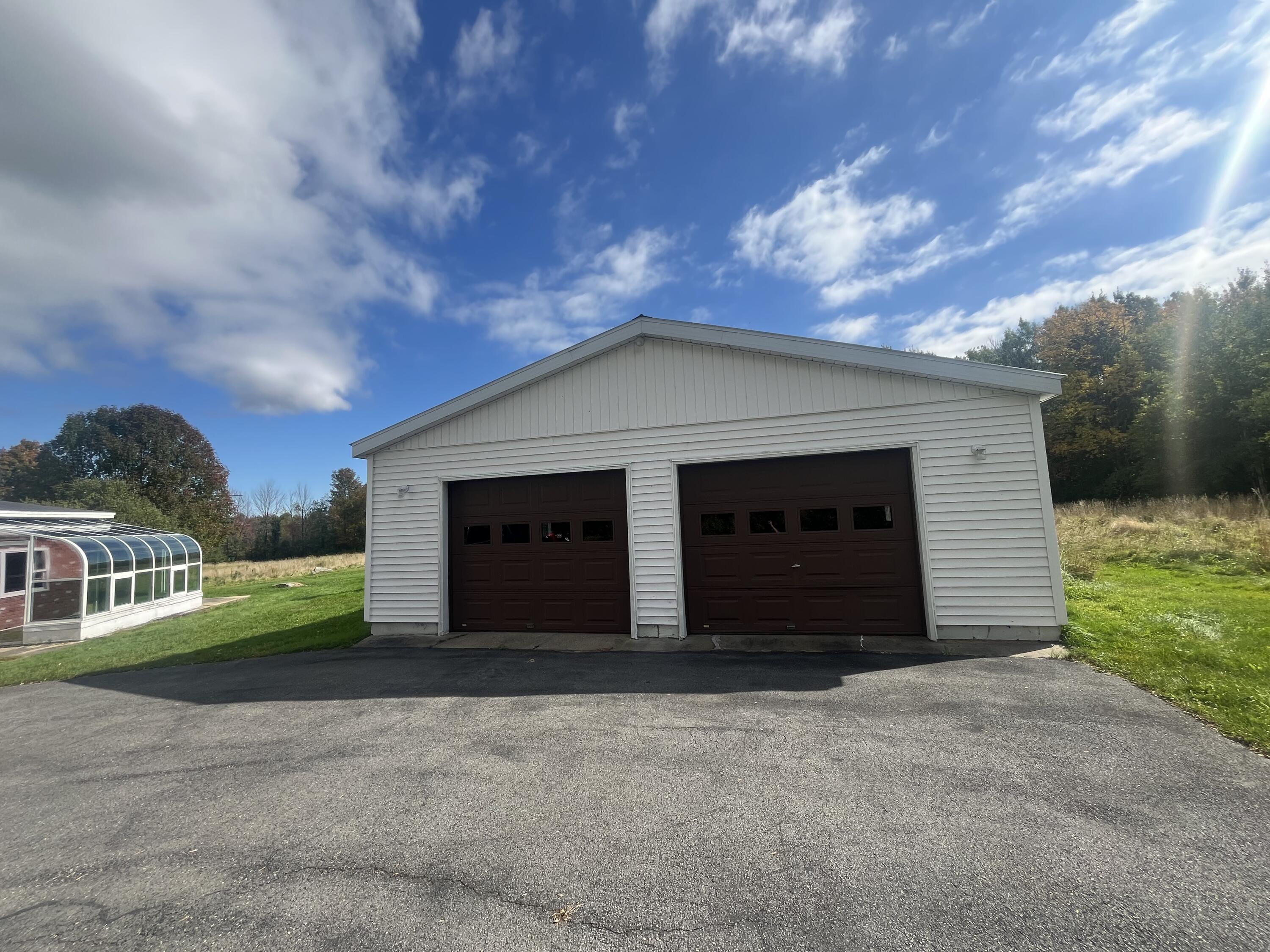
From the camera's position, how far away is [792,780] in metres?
3.47

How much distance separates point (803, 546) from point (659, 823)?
5.14m

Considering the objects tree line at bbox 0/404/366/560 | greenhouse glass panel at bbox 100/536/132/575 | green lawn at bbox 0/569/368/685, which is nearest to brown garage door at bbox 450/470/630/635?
green lawn at bbox 0/569/368/685

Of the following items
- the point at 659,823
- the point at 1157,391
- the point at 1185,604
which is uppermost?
the point at 1157,391

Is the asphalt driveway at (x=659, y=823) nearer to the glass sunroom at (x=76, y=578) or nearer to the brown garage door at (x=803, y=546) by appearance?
the brown garage door at (x=803, y=546)

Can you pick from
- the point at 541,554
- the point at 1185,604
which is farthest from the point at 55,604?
the point at 1185,604

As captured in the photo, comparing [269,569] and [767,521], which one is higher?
[767,521]

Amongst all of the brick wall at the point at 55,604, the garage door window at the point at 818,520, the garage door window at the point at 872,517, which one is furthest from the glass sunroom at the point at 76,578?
the garage door window at the point at 872,517

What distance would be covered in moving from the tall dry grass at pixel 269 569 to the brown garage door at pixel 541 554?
1752cm

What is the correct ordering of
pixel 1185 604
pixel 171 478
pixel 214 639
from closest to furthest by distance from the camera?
pixel 1185 604, pixel 214 639, pixel 171 478

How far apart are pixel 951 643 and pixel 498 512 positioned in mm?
6872

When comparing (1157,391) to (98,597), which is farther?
(1157,391)

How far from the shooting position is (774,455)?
7.66 metres

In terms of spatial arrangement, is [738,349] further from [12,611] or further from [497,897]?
[12,611]

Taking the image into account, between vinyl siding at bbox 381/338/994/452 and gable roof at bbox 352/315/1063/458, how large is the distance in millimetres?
116
